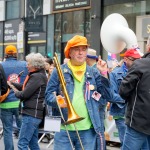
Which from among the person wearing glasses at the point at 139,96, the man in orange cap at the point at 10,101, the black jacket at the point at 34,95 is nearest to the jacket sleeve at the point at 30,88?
the black jacket at the point at 34,95

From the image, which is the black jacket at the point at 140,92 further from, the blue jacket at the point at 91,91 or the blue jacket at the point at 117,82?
the blue jacket at the point at 117,82

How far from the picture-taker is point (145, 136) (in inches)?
191

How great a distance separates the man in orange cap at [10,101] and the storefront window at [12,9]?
1633cm

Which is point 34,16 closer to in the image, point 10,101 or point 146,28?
point 146,28

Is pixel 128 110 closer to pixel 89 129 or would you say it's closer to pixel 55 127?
pixel 89 129

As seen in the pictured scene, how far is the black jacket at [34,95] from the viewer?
6.76 m

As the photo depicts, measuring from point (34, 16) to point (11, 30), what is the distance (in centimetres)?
290

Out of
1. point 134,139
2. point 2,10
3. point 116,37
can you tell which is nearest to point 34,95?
point 116,37

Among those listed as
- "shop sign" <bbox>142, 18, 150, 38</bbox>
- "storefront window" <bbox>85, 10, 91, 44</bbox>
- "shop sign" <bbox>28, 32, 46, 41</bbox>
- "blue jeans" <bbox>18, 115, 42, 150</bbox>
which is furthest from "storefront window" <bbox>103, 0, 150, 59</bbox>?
"blue jeans" <bbox>18, 115, 42, 150</bbox>

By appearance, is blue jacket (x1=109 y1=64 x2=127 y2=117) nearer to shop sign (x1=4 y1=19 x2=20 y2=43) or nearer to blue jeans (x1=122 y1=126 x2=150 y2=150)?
blue jeans (x1=122 y1=126 x2=150 y2=150)

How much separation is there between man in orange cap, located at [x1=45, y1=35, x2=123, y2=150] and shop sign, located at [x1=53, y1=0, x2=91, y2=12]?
49.0ft

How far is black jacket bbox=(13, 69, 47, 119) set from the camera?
6758mm

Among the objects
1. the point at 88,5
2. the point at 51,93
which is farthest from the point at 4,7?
the point at 51,93

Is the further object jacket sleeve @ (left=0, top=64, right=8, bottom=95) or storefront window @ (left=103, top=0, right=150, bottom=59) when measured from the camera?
storefront window @ (left=103, top=0, right=150, bottom=59)
